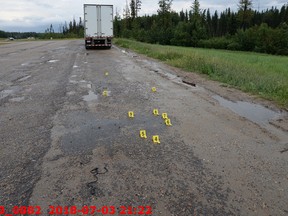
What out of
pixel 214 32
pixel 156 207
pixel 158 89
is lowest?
pixel 156 207

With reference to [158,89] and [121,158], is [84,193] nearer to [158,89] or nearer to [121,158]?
[121,158]

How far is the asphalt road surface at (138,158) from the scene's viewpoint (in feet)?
8.95

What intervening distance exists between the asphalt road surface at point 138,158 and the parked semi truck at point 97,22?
18.7 m

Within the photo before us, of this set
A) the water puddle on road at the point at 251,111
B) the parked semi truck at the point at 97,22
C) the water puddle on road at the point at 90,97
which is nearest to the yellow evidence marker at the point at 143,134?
the water puddle on road at the point at 251,111

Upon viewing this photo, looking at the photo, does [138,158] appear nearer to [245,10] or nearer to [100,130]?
[100,130]

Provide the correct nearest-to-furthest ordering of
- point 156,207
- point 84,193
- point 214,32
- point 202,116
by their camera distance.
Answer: point 156,207, point 84,193, point 202,116, point 214,32

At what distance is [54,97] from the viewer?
706 centimetres

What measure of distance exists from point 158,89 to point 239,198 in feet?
18.7

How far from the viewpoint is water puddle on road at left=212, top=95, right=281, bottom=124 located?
18.5ft

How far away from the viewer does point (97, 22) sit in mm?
23984

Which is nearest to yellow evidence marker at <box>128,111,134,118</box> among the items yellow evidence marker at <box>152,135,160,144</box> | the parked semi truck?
yellow evidence marker at <box>152,135,160,144</box>

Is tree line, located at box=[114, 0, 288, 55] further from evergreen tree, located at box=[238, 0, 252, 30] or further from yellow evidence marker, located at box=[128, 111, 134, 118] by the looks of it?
yellow evidence marker, located at box=[128, 111, 134, 118]

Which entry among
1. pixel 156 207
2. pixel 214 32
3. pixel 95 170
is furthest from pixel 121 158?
pixel 214 32

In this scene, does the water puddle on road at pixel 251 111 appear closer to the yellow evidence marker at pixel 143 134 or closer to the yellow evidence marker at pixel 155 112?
the yellow evidence marker at pixel 155 112
